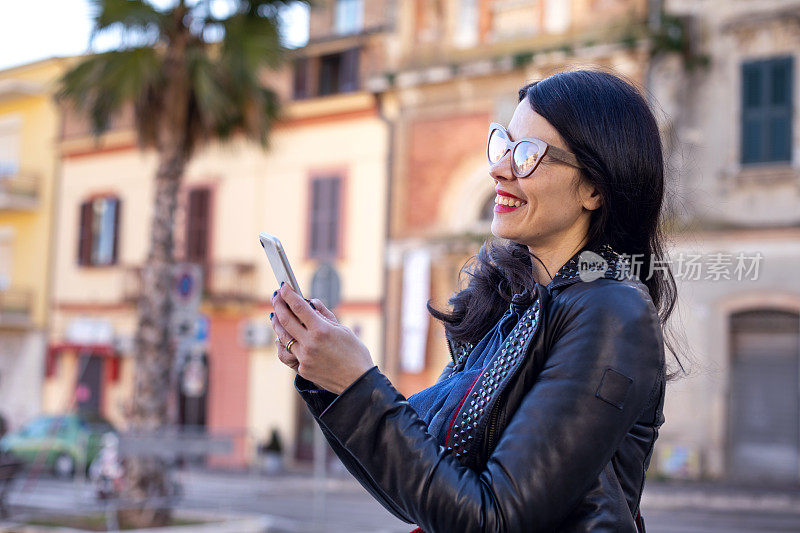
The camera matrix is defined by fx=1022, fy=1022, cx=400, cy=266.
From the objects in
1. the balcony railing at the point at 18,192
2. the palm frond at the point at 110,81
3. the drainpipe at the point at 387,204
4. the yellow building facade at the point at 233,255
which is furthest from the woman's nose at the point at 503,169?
the balcony railing at the point at 18,192

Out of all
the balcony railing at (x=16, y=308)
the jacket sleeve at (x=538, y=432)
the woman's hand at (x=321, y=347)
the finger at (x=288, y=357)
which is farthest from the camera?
the balcony railing at (x=16, y=308)

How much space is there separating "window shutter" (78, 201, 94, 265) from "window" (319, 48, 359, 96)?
9.30m

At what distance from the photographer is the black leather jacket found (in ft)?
4.90

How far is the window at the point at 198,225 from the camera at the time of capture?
2739cm

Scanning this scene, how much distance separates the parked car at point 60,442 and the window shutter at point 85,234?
8.30 meters

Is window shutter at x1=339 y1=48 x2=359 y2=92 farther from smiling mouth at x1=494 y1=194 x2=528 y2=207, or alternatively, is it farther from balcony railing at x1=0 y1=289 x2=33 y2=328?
smiling mouth at x1=494 y1=194 x2=528 y2=207

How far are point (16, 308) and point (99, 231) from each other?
3998 mm

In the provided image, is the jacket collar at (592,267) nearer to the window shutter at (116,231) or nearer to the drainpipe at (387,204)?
the drainpipe at (387,204)

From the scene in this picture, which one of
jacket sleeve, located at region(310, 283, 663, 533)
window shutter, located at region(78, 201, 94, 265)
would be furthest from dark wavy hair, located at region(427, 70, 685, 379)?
window shutter, located at region(78, 201, 94, 265)

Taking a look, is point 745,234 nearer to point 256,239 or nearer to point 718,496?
point 718,496

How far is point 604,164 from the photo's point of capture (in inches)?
69.7

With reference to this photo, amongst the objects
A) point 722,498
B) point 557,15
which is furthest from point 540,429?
point 557,15

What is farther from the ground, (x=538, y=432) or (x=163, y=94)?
(x=163, y=94)

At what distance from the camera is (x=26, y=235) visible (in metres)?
32.3
